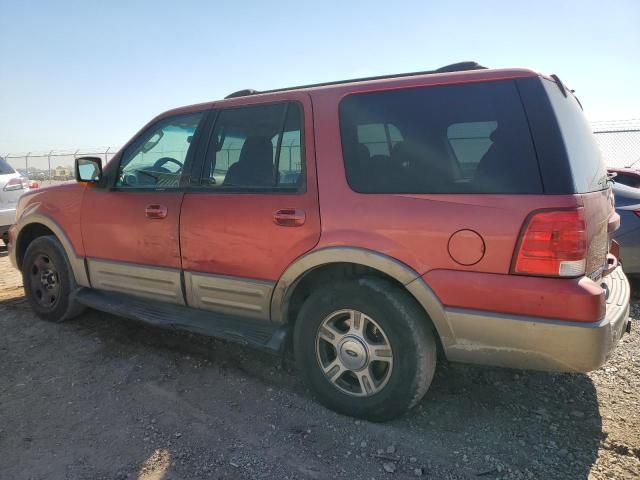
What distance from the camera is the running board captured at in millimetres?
2922

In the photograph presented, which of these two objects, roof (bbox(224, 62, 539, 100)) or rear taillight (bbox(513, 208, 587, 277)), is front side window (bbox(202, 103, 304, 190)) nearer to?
roof (bbox(224, 62, 539, 100))

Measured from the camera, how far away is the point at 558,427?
2.63 metres

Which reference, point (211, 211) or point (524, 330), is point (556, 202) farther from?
point (211, 211)

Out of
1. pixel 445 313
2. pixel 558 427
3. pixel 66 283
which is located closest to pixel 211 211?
pixel 445 313

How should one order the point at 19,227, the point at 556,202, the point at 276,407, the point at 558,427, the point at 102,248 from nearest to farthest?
the point at 556,202 < the point at 558,427 < the point at 276,407 < the point at 102,248 < the point at 19,227

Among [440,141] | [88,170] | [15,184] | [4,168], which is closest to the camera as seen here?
[440,141]

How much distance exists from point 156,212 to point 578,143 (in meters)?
2.72

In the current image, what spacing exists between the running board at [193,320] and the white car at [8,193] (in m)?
4.19

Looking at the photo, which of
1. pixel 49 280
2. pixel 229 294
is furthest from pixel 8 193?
pixel 229 294

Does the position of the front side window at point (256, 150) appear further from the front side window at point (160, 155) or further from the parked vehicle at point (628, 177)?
the parked vehicle at point (628, 177)

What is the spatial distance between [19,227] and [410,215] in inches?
153

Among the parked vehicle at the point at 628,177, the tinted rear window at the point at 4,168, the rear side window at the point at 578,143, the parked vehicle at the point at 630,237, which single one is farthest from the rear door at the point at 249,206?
the tinted rear window at the point at 4,168

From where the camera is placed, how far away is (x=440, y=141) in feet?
7.88

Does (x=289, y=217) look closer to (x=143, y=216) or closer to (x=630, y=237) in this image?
(x=143, y=216)
